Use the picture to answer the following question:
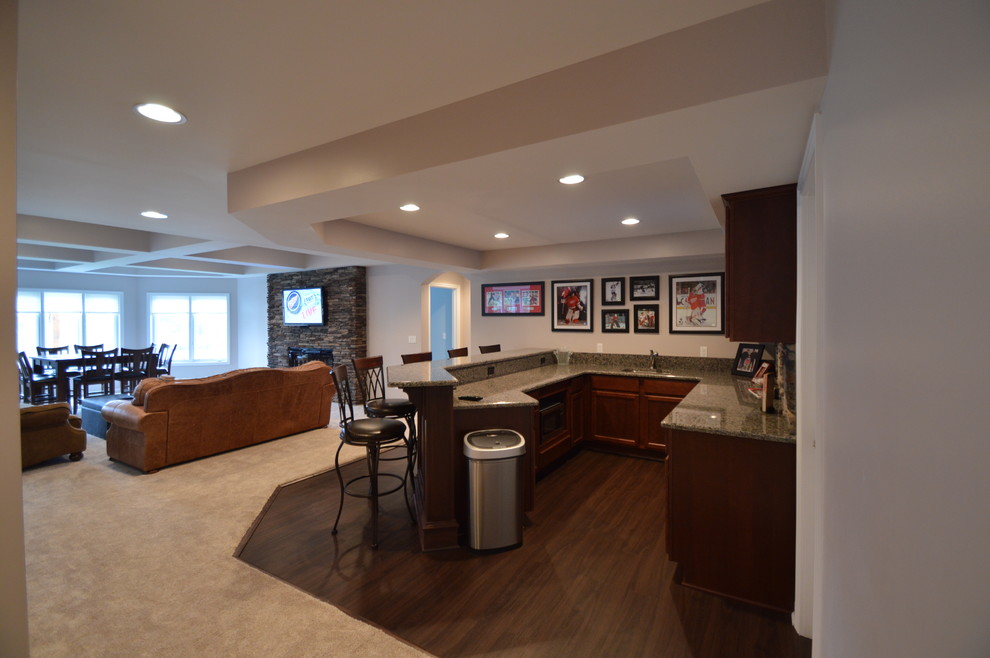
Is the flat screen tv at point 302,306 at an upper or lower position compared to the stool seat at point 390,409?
upper

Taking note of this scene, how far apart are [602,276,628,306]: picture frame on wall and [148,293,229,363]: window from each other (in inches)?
355

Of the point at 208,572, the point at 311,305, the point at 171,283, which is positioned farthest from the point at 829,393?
the point at 171,283

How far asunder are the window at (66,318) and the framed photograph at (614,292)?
34.6ft

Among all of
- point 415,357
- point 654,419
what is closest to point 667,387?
point 654,419

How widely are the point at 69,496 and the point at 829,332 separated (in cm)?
528

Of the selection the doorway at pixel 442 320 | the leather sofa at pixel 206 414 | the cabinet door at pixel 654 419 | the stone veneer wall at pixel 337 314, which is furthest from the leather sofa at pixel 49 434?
the cabinet door at pixel 654 419

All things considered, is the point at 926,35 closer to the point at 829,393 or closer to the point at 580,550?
the point at 829,393

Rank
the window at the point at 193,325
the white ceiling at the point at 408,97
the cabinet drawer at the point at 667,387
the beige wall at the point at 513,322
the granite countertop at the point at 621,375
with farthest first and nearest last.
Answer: the window at the point at 193,325
the beige wall at the point at 513,322
the cabinet drawer at the point at 667,387
the granite countertop at the point at 621,375
the white ceiling at the point at 408,97

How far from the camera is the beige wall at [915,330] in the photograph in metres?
0.40

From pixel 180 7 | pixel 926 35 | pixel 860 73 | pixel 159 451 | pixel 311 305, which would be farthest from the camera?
pixel 311 305

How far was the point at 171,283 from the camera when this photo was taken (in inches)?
399

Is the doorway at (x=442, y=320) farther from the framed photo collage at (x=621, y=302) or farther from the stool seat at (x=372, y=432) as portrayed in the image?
the stool seat at (x=372, y=432)

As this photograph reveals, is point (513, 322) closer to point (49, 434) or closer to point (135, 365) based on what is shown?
point (49, 434)

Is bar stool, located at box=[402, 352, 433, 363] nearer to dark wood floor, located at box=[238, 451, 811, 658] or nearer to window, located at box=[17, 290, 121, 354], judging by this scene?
dark wood floor, located at box=[238, 451, 811, 658]
